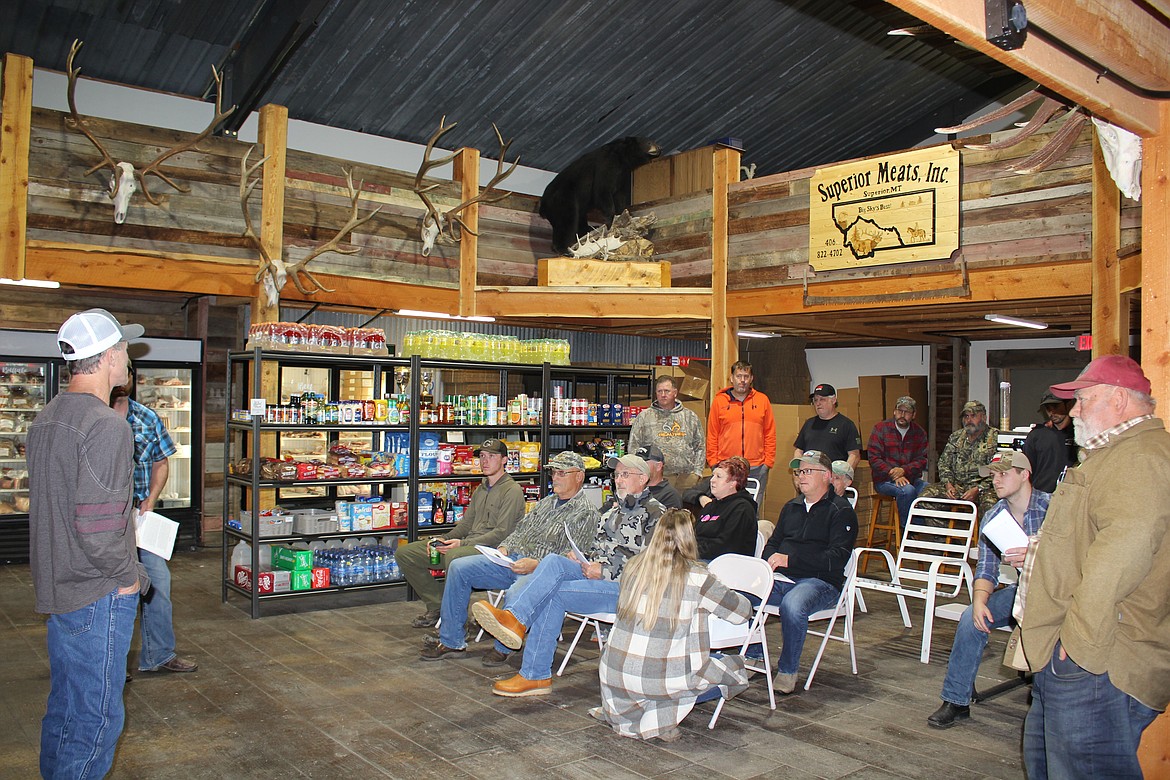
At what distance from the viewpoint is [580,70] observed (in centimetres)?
1103

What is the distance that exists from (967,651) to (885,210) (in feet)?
14.8

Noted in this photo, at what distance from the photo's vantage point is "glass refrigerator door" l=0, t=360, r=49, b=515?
912 cm

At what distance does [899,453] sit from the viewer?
8758mm

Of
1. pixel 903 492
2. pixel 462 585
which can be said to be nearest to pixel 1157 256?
pixel 462 585

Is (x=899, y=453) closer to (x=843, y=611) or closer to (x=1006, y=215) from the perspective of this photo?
(x=1006, y=215)

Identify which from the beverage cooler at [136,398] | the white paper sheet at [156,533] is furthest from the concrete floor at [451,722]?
the beverage cooler at [136,398]

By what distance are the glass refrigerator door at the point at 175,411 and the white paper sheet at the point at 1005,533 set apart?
8667mm

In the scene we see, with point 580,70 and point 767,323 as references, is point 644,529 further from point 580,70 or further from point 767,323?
point 580,70

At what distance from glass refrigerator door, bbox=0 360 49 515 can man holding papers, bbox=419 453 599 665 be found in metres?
5.80

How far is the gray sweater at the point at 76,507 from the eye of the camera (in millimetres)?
2879

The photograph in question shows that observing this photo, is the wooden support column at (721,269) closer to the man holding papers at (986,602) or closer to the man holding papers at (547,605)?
the man holding papers at (547,605)

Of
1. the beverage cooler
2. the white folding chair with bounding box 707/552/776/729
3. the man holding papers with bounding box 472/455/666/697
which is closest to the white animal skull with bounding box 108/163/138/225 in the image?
the beverage cooler

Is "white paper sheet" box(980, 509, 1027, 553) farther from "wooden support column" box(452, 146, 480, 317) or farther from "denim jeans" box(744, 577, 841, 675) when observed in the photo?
"wooden support column" box(452, 146, 480, 317)

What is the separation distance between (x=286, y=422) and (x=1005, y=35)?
18.7 feet
